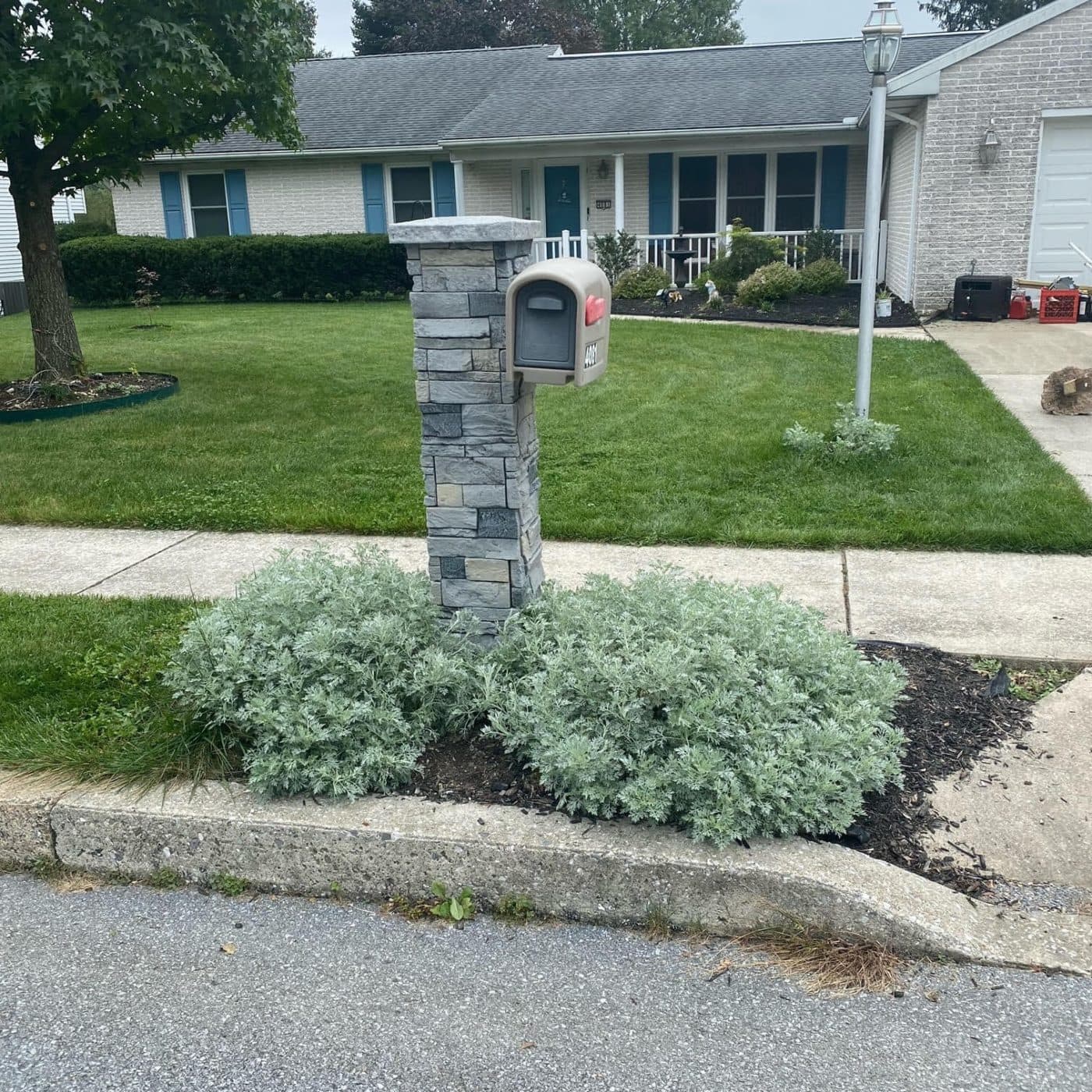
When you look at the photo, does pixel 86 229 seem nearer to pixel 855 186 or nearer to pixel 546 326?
pixel 855 186

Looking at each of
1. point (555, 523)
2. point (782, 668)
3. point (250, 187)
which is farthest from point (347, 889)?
point (250, 187)

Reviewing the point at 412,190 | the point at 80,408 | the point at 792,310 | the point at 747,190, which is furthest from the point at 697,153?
the point at 80,408

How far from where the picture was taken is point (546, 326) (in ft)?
10.5

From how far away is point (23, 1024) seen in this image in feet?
8.32

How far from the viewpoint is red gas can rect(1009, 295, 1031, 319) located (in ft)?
43.0

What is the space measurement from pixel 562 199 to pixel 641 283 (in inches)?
166

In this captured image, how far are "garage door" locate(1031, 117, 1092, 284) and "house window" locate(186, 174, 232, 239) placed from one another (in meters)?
14.6

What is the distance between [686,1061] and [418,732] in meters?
1.31

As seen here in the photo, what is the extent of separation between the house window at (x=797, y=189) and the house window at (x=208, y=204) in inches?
413

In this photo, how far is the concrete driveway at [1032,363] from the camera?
731 centimetres

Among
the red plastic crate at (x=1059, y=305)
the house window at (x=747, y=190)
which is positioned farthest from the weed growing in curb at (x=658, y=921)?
the house window at (x=747, y=190)

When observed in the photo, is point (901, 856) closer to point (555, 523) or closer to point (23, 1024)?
point (23, 1024)

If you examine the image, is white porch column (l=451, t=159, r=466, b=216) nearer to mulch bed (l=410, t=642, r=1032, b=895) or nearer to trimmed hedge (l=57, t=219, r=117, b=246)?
trimmed hedge (l=57, t=219, r=117, b=246)

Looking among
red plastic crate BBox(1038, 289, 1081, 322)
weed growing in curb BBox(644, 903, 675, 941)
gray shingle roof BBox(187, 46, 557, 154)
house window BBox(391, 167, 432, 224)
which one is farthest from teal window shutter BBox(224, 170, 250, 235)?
weed growing in curb BBox(644, 903, 675, 941)
